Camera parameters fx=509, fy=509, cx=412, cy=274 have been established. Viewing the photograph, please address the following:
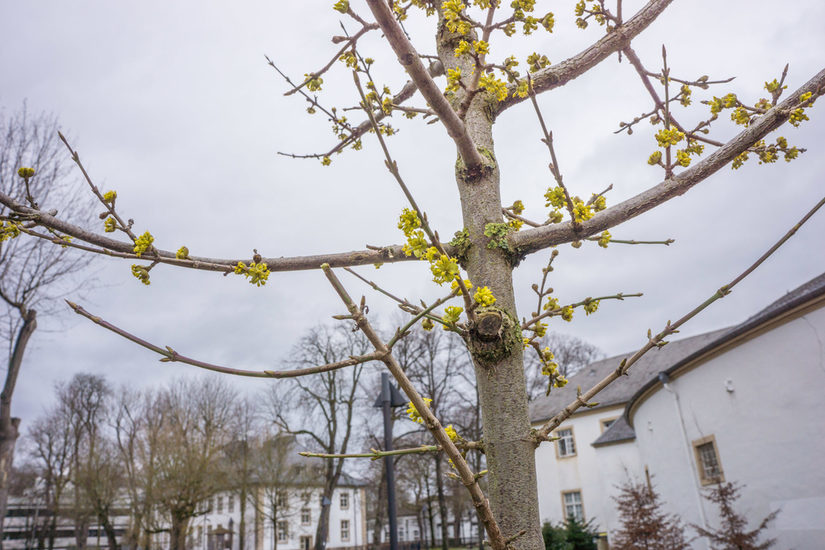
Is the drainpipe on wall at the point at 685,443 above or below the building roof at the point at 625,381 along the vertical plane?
below

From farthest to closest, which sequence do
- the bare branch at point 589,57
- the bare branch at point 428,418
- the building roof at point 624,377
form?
1. the building roof at point 624,377
2. the bare branch at point 589,57
3. the bare branch at point 428,418

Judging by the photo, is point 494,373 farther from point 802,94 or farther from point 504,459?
point 802,94

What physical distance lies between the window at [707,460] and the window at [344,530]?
39.5 m

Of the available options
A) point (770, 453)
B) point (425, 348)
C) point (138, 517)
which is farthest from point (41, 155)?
point (425, 348)

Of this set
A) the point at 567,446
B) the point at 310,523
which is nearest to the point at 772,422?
the point at 567,446

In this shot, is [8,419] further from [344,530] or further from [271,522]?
[344,530]

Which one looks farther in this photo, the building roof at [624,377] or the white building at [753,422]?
the building roof at [624,377]

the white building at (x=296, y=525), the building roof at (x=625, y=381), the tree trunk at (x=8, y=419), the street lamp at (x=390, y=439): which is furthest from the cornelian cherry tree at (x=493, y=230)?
the white building at (x=296, y=525)

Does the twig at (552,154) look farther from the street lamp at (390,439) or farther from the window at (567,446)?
the window at (567,446)

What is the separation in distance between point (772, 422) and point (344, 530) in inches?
1689

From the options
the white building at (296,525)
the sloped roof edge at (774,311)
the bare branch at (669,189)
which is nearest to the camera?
the bare branch at (669,189)

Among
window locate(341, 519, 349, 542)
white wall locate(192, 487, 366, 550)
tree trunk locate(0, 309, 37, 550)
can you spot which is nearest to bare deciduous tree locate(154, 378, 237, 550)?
tree trunk locate(0, 309, 37, 550)

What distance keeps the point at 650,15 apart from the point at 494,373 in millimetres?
1727

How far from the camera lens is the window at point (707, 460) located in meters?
11.3
